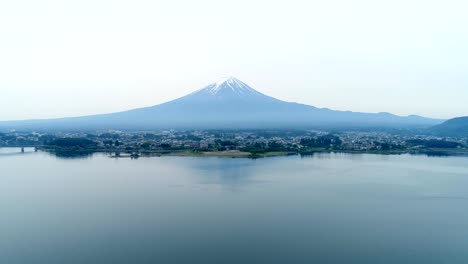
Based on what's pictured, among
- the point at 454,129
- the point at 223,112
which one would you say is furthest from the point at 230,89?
the point at 454,129

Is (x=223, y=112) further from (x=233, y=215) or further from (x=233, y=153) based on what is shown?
(x=233, y=215)

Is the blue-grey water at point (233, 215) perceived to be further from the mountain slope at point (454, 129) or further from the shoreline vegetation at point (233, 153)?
the mountain slope at point (454, 129)

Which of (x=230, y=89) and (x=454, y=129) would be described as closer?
(x=454, y=129)

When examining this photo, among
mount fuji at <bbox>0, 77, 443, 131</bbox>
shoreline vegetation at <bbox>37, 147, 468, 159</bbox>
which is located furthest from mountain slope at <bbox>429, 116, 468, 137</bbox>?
mount fuji at <bbox>0, 77, 443, 131</bbox>

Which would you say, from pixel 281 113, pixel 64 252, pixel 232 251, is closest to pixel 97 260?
pixel 64 252

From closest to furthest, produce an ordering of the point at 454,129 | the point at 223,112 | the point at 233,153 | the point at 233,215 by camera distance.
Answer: the point at 233,215 → the point at 233,153 → the point at 454,129 → the point at 223,112

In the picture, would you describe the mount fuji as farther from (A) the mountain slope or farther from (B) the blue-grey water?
(B) the blue-grey water
